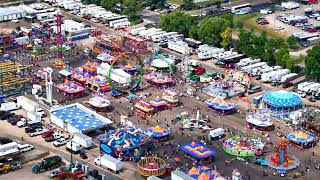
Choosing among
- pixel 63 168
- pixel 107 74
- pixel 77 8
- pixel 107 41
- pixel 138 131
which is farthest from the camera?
pixel 77 8

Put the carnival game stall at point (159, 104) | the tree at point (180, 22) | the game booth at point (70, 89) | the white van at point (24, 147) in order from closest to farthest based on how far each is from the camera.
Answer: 1. the white van at point (24, 147)
2. the carnival game stall at point (159, 104)
3. the game booth at point (70, 89)
4. the tree at point (180, 22)

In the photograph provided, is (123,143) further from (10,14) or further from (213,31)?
(10,14)

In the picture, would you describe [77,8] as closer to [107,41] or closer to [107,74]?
[107,41]

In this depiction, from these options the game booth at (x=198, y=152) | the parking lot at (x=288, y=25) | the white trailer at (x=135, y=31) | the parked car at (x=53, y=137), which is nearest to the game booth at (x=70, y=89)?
the parked car at (x=53, y=137)

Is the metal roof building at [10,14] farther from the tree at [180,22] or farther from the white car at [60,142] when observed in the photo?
the white car at [60,142]

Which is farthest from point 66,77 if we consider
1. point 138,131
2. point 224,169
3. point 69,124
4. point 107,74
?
point 224,169
